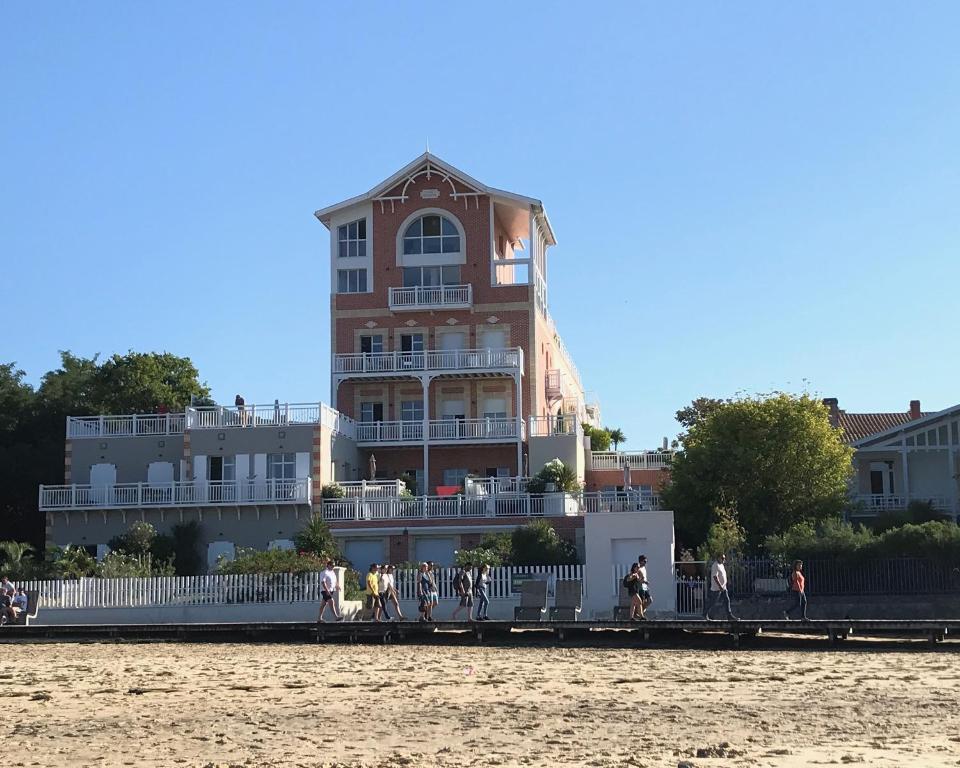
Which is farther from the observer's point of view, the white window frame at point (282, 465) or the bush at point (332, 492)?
the white window frame at point (282, 465)

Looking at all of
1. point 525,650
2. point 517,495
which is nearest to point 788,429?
point 517,495

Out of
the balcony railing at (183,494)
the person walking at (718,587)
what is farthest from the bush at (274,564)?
the person walking at (718,587)

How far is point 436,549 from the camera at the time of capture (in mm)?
45156

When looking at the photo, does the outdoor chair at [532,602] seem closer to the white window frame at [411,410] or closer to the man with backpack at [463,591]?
the man with backpack at [463,591]

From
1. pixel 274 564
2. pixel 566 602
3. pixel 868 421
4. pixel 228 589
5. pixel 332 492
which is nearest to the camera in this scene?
pixel 566 602

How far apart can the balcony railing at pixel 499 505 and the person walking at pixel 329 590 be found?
39.5 ft

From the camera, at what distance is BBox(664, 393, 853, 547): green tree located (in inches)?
1688

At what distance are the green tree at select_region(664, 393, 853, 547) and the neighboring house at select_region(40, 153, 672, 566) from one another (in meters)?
2.42

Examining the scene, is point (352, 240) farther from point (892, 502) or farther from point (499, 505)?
point (892, 502)

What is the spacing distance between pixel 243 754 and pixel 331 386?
36057 millimetres

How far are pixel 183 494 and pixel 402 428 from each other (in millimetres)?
8246

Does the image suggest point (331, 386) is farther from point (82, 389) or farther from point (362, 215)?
point (82, 389)

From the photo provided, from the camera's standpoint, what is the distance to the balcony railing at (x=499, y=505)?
44.8 metres

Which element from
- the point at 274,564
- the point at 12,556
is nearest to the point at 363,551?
the point at 274,564
